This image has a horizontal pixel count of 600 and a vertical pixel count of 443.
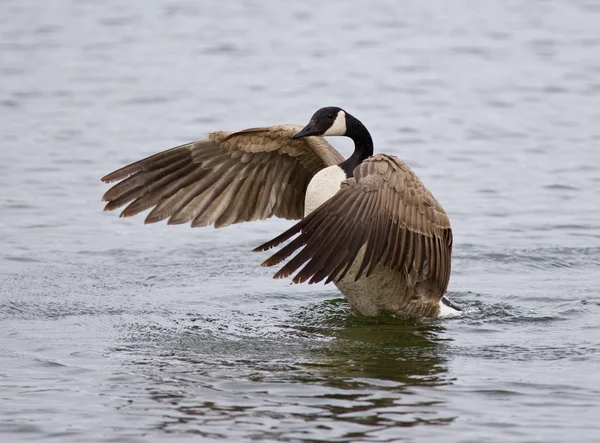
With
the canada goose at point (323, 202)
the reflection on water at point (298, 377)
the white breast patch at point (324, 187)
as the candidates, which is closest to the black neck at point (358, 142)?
the canada goose at point (323, 202)

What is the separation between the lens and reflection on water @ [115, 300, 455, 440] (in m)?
6.77

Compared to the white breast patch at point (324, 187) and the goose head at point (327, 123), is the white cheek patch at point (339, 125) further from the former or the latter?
the white breast patch at point (324, 187)

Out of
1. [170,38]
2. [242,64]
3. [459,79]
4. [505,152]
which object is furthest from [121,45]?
[505,152]

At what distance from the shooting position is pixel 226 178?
9.70 metres

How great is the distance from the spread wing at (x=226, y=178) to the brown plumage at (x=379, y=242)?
4.00 feet

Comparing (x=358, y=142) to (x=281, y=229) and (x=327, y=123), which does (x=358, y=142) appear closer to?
(x=327, y=123)

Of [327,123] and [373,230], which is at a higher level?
[327,123]

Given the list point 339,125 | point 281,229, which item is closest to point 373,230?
point 339,125

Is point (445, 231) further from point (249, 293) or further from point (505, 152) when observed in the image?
point (505, 152)

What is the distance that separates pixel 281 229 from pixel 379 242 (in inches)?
172

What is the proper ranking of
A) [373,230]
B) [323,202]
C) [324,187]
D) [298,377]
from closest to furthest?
[298,377]
[373,230]
[323,202]
[324,187]

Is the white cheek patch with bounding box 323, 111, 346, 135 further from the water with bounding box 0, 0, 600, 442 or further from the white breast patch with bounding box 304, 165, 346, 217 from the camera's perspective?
the water with bounding box 0, 0, 600, 442

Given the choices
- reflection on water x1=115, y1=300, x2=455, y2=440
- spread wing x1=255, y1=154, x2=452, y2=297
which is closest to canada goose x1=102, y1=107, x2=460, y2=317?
spread wing x1=255, y1=154, x2=452, y2=297

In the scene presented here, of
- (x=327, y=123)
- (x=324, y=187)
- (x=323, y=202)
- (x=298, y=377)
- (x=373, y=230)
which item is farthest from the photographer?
(x=327, y=123)
